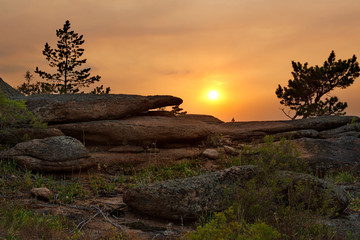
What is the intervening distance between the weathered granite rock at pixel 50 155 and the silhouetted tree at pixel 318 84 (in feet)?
72.3

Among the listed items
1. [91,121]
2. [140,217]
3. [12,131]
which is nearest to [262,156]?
[140,217]

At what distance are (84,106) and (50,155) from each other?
390cm

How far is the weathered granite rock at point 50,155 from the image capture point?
11.2m

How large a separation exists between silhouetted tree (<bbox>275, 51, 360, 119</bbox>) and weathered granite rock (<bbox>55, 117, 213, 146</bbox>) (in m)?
16.6

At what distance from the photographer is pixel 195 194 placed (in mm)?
7590

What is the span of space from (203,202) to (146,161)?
6754 millimetres

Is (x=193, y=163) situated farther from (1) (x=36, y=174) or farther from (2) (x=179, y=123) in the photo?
(1) (x=36, y=174)

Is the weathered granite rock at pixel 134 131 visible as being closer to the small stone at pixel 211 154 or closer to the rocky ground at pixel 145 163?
the rocky ground at pixel 145 163

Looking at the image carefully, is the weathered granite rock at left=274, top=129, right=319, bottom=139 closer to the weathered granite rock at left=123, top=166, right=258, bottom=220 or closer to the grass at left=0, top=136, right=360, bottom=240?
the grass at left=0, top=136, right=360, bottom=240

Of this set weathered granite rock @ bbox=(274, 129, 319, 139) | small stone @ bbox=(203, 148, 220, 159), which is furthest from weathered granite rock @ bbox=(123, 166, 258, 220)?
weathered granite rock @ bbox=(274, 129, 319, 139)

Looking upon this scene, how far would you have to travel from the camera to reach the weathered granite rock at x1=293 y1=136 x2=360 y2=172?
14.6 m

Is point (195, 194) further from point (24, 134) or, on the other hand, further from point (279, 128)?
point (279, 128)

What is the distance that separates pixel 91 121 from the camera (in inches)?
578

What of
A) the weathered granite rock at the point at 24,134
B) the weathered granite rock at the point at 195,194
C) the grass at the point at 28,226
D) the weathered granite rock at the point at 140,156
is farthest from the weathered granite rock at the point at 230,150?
the grass at the point at 28,226
